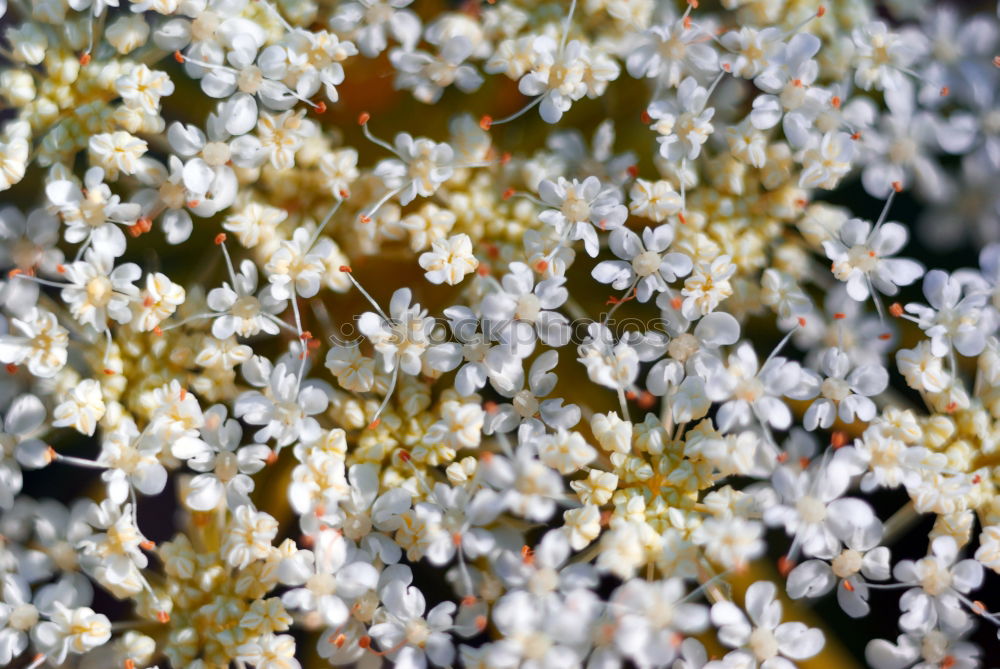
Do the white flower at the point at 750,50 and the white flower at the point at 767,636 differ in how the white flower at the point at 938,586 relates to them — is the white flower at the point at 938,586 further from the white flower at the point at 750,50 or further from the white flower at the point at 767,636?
the white flower at the point at 750,50

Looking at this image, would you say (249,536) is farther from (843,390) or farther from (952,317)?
(952,317)

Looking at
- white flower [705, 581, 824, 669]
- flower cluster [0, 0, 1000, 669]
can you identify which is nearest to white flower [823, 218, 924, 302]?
flower cluster [0, 0, 1000, 669]

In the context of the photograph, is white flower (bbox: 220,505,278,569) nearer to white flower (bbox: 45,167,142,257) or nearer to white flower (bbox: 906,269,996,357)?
white flower (bbox: 45,167,142,257)

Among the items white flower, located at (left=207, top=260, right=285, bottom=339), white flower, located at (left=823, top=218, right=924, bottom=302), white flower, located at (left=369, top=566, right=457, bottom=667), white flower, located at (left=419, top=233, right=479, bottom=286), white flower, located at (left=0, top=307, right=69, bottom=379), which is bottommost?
white flower, located at (left=369, top=566, right=457, bottom=667)

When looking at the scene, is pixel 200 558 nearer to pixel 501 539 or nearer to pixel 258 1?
pixel 501 539

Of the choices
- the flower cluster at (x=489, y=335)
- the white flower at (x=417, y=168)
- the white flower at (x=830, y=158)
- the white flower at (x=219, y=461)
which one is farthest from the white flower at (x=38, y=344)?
the white flower at (x=830, y=158)

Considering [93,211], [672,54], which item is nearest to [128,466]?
[93,211]

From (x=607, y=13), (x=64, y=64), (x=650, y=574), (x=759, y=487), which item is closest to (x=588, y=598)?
(x=650, y=574)
